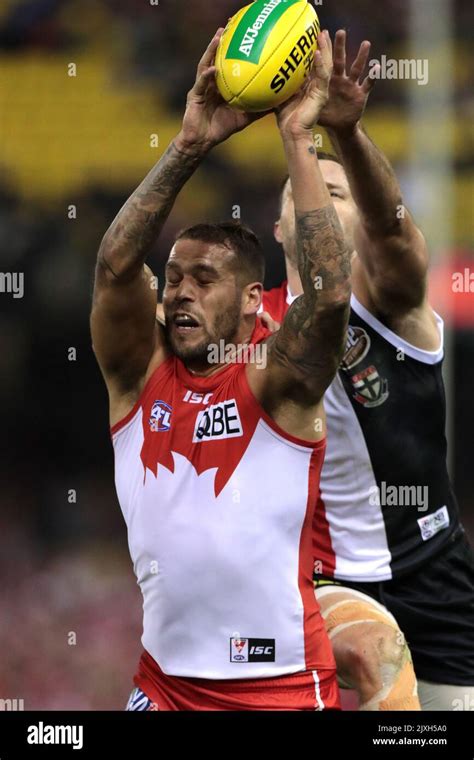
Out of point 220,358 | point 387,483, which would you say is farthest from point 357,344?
point 220,358

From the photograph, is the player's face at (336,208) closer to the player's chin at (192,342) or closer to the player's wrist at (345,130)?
the player's wrist at (345,130)

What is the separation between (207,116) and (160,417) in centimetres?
96

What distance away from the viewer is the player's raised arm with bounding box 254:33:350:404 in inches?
138

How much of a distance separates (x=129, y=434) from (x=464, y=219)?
142 inches

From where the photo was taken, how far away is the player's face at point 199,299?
12.5 ft

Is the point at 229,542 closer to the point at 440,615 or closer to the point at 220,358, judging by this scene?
the point at 220,358

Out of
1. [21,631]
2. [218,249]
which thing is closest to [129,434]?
[218,249]

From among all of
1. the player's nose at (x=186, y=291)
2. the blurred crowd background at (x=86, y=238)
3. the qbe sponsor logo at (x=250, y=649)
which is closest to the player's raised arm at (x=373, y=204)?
the player's nose at (x=186, y=291)

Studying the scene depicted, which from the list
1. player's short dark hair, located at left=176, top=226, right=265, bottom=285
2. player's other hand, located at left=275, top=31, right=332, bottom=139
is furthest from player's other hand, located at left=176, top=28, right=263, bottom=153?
player's short dark hair, located at left=176, top=226, right=265, bottom=285

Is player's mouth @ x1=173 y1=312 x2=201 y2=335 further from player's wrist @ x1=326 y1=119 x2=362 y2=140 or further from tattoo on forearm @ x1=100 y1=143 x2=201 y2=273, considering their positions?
player's wrist @ x1=326 y1=119 x2=362 y2=140

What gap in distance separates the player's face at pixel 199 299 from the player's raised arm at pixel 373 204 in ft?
1.97

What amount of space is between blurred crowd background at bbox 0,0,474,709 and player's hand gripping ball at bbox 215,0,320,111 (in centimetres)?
305

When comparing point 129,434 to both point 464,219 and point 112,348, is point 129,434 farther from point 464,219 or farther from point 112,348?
point 464,219
